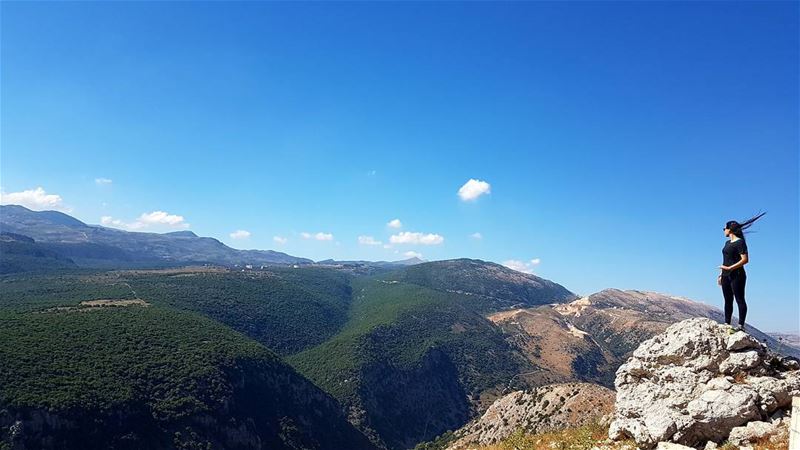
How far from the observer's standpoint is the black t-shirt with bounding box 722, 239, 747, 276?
1391cm

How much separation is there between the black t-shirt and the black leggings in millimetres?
196

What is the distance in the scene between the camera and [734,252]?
1403 cm

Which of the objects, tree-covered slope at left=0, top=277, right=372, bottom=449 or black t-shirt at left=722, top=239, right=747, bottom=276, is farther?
tree-covered slope at left=0, top=277, right=372, bottom=449

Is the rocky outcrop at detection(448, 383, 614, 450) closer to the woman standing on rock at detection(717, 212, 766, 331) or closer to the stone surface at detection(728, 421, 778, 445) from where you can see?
the woman standing on rock at detection(717, 212, 766, 331)

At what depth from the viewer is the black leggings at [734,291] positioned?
14.0 meters

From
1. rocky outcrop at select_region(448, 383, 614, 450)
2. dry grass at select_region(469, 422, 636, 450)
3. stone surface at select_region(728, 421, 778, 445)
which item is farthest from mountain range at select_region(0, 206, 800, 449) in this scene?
stone surface at select_region(728, 421, 778, 445)

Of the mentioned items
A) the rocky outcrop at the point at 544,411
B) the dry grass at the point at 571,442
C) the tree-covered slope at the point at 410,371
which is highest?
the dry grass at the point at 571,442

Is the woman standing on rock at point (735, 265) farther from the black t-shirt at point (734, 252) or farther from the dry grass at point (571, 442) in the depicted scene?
the dry grass at point (571, 442)

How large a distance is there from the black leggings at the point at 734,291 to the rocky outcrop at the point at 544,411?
46361 millimetres

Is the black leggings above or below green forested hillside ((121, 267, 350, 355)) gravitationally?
above

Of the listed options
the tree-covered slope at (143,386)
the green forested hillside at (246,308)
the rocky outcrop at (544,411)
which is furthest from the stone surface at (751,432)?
the green forested hillside at (246,308)

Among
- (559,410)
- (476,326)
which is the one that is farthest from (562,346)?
(559,410)

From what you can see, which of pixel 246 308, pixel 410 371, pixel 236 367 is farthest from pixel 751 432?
pixel 246 308

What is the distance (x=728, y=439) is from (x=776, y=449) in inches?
45.9
